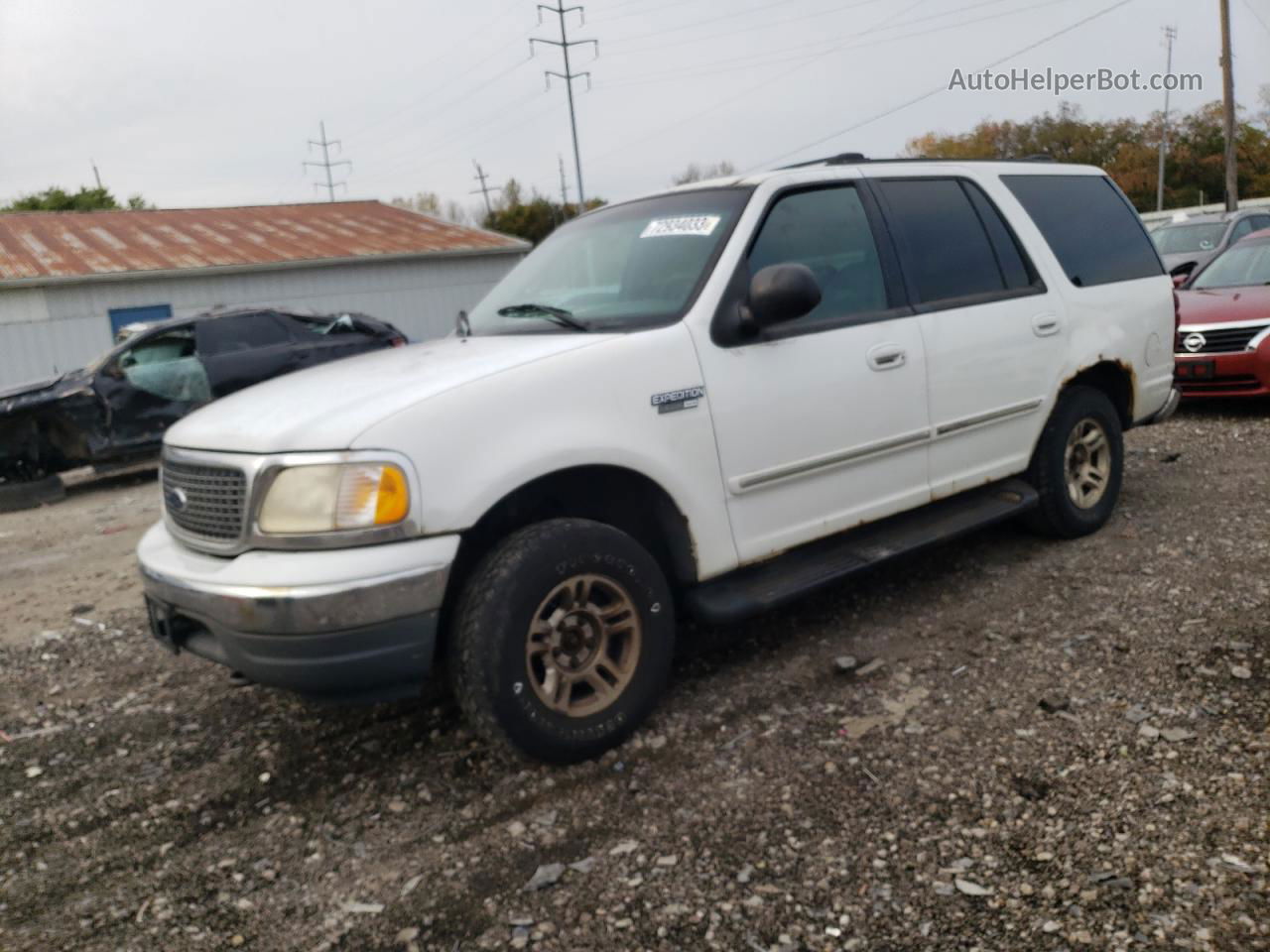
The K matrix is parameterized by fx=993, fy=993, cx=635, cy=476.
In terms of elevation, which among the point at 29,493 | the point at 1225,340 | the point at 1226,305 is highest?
the point at 1226,305

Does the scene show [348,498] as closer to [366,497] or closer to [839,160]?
[366,497]

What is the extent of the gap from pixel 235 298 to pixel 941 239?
20608 millimetres

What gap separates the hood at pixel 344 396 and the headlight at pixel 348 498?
86 mm

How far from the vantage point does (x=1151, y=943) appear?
2201mm

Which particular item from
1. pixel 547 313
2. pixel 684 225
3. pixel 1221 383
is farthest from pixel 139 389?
pixel 1221 383

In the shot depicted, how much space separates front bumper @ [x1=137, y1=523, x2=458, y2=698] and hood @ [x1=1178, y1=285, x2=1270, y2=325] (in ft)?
25.8

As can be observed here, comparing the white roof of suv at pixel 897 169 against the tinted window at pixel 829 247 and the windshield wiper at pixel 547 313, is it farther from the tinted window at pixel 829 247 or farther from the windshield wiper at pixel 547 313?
the windshield wiper at pixel 547 313

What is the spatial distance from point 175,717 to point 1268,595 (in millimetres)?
4509

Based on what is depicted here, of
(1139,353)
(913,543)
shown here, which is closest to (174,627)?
(913,543)

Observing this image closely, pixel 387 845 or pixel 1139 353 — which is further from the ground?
pixel 1139 353

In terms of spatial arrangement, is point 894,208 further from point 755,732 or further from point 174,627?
point 174,627

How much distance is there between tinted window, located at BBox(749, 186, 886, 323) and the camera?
3869 mm

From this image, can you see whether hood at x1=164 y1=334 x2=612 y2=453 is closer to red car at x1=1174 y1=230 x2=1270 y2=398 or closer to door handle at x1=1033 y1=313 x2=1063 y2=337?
door handle at x1=1033 y1=313 x2=1063 y2=337

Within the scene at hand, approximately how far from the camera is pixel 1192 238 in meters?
13.5
